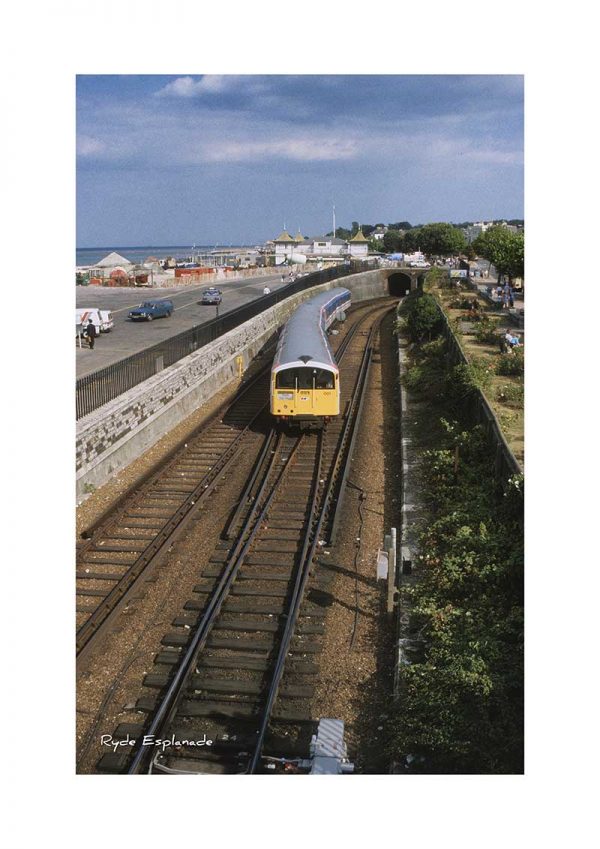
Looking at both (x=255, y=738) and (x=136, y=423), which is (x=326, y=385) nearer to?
(x=136, y=423)

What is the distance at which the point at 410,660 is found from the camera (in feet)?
32.1

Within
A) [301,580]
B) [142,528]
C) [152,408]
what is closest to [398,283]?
[152,408]

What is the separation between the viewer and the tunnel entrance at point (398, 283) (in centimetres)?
7388

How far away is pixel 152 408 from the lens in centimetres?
1948

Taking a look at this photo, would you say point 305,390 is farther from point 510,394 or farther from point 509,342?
point 509,342

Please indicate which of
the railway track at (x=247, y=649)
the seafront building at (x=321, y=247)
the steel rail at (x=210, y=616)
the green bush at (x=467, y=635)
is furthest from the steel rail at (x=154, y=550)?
the seafront building at (x=321, y=247)

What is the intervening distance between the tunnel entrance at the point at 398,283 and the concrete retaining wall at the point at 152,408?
42255 millimetres

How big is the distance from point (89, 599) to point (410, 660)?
4666mm

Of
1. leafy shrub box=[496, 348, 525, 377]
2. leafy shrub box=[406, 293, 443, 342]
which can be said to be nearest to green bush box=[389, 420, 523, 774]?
leafy shrub box=[496, 348, 525, 377]

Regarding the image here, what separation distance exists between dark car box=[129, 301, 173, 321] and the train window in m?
20.2

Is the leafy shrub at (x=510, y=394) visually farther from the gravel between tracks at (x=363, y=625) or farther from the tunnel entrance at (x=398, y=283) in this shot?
the tunnel entrance at (x=398, y=283)

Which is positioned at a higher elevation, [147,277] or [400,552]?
[147,277]

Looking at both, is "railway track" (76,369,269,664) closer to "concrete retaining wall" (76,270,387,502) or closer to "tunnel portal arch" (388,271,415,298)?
"concrete retaining wall" (76,270,387,502)

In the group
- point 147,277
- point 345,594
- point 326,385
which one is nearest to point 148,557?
point 345,594
